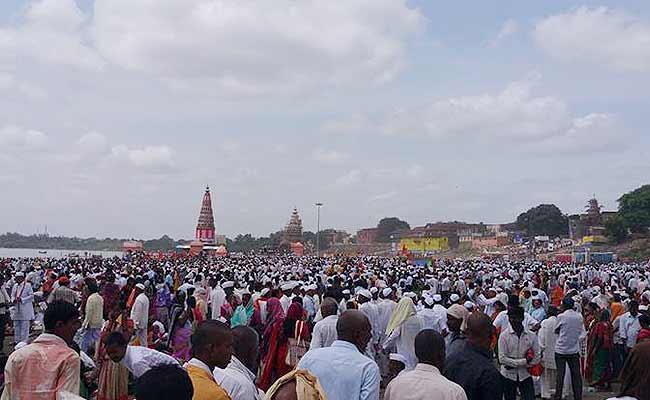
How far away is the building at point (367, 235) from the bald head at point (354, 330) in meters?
128

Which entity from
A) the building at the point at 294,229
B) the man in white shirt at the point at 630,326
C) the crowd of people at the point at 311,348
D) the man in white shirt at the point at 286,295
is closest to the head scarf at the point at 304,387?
the crowd of people at the point at 311,348

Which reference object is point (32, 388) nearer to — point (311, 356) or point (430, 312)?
point (311, 356)

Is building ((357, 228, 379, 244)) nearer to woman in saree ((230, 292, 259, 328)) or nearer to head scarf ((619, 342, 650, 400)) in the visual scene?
woman in saree ((230, 292, 259, 328))

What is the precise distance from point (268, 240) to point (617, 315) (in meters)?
113

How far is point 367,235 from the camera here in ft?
448

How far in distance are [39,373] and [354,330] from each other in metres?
1.86

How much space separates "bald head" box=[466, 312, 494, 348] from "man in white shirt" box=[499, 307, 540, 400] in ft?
9.62

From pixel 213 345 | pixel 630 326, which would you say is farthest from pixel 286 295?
pixel 213 345

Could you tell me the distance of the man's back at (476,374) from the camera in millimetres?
4336

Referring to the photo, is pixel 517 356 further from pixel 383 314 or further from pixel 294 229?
pixel 294 229

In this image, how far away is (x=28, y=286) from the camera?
12633 mm

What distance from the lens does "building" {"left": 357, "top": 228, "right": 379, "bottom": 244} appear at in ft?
440

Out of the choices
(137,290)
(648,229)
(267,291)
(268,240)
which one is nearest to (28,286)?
(137,290)

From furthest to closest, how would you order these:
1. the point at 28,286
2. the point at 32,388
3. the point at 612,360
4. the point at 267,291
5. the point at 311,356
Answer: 1. the point at 28,286
2. the point at 267,291
3. the point at 612,360
4. the point at 311,356
5. the point at 32,388
